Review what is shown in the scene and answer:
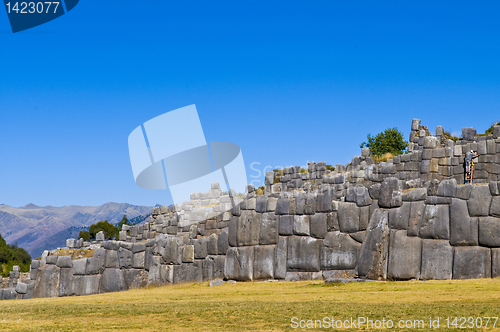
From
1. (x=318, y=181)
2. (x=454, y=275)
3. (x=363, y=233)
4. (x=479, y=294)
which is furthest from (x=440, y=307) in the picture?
(x=318, y=181)

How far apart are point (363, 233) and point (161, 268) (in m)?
8.46

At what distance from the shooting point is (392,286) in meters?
14.0

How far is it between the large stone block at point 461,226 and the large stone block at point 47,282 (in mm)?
15821

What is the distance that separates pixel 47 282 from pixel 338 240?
1273 centimetres

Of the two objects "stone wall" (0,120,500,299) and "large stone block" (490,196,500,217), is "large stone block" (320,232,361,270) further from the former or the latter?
"large stone block" (490,196,500,217)

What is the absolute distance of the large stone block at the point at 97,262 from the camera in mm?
22609

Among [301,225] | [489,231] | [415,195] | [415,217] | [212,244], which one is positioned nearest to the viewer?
[489,231]

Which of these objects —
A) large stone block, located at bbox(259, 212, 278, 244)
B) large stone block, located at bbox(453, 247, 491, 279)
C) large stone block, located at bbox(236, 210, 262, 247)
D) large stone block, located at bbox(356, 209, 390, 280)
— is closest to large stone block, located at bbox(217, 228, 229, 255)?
large stone block, located at bbox(236, 210, 262, 247)

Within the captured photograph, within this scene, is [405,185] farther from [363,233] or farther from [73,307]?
[73,307]

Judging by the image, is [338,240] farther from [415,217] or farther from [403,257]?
[415,217]

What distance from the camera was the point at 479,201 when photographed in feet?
47.3

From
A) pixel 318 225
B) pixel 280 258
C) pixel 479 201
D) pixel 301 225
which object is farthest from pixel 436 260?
pixel 280 258

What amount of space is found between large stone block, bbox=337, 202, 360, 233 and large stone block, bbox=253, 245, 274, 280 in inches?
104

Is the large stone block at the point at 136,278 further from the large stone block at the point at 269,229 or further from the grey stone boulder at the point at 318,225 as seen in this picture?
the grey stone boulder at the point at 318,225
